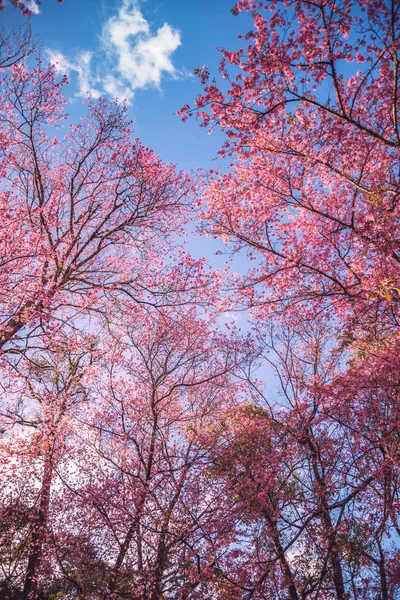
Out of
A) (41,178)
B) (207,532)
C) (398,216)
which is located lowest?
(207,532)

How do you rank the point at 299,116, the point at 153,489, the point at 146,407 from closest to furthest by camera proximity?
the point at 299,116 → the point at 153,489 → the point at 146,407

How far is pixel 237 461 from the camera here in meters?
10.0

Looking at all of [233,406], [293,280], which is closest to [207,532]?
[233,406]

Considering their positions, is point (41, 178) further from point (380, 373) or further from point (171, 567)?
point (171, 567)


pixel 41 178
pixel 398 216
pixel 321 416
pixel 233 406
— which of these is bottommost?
pixel 321 416

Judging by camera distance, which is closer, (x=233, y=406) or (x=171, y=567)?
(x=171, y=567)

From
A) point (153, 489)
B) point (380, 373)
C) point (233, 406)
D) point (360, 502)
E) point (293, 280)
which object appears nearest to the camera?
point (380, 373)

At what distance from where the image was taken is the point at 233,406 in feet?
41.8

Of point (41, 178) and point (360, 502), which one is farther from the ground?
point (41, 178)

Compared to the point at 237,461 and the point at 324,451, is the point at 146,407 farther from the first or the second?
the point at 324,451

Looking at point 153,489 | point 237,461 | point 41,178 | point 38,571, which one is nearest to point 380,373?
point 237,461

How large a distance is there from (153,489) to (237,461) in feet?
8.28

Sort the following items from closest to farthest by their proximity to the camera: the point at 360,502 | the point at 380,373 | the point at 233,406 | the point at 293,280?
the point at 380,373 → the point at 360,502 → the point at 293,280 → the point at 233,406

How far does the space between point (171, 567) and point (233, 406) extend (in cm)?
526
